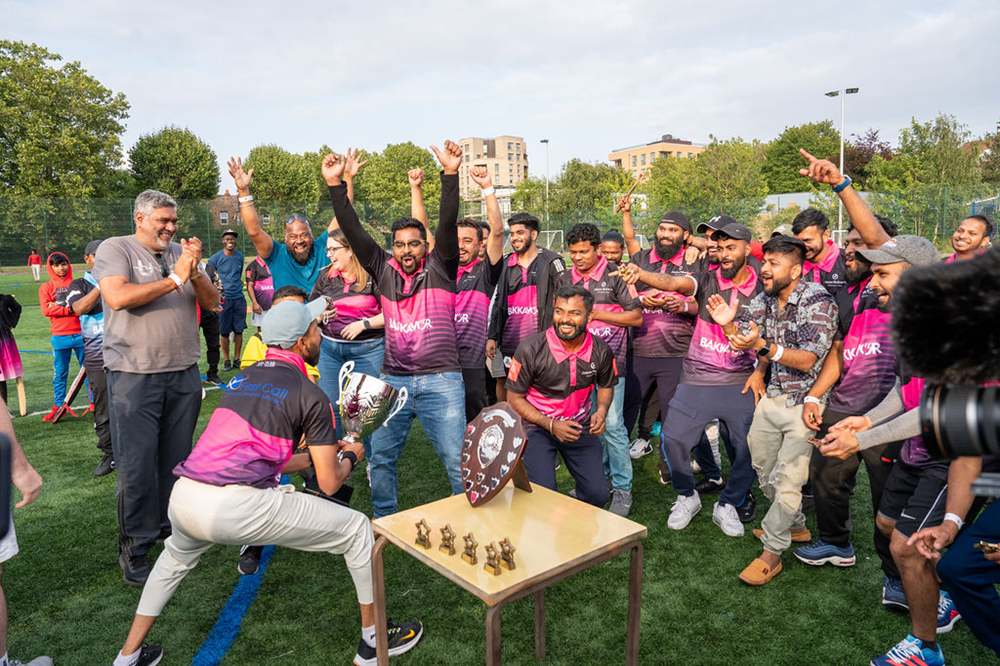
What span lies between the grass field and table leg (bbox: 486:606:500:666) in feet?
1.57

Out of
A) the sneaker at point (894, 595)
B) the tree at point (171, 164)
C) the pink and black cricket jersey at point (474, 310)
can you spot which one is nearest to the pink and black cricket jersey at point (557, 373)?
the pink and black cricket jersey at point (474, 310)

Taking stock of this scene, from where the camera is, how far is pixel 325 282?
19.0ft

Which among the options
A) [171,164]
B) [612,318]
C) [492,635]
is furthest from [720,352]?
[171,164]

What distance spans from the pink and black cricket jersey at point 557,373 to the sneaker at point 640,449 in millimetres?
2430

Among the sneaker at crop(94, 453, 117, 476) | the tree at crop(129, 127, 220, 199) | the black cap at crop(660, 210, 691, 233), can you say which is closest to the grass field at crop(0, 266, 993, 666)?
the sneaker at crop(94, 453, 117, 476)

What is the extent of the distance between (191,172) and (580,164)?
1326 inches

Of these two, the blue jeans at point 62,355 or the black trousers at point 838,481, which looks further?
the blue jeans at point 62,355

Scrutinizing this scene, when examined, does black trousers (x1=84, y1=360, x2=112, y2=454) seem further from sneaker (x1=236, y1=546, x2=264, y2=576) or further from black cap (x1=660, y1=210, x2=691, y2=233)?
black cap (x1=660, y1=210, x2=691, y2=233)

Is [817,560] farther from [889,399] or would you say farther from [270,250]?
[270,250]

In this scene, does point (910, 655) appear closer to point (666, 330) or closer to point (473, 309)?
point (666, 330)

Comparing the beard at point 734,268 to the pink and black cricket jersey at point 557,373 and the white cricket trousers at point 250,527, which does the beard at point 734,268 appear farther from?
the white cricket trousers at point 250,527

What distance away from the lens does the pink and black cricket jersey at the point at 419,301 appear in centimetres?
454

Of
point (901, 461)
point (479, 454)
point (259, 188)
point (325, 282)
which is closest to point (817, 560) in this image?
point (901, 461)

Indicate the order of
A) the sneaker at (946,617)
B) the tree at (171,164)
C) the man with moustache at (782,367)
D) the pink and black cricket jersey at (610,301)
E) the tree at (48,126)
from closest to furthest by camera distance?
1. the sneaker at (946,617)
2. the man with moustache at (782,367)
3. the pink and black cricket jersey at (610,301)
4. the tree at (48,126)
5. the tree at (171,164)
